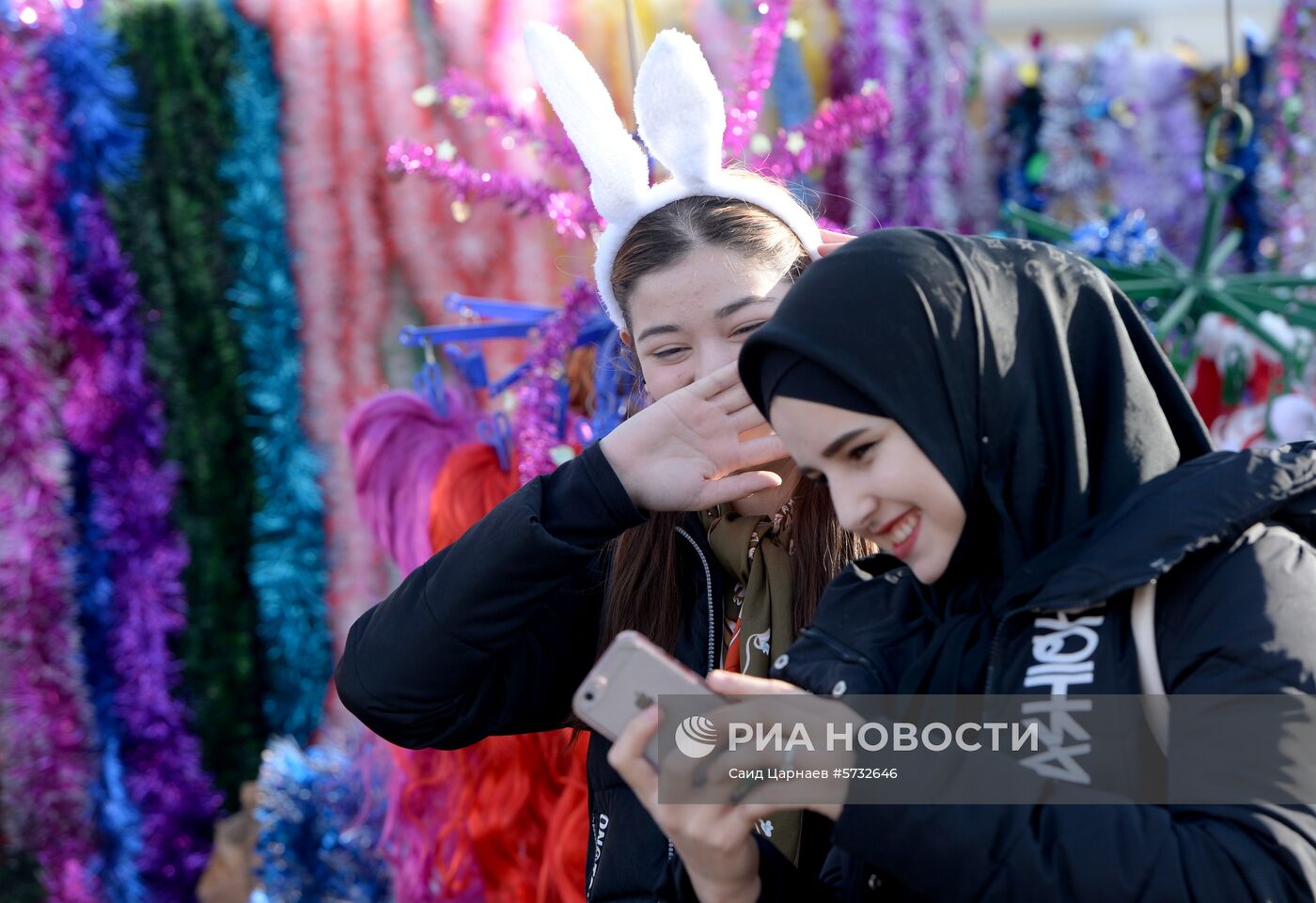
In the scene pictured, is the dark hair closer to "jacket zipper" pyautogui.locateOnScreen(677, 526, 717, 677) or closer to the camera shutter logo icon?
"jacket zipper" pyautogui.locateOnScreen(677, 526, 717, 677)

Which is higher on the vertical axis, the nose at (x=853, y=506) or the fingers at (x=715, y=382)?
the fingers at (x=715, y=382)

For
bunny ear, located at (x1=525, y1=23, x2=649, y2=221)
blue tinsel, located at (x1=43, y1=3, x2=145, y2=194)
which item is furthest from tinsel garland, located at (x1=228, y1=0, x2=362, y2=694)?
bunny ear, located at (x1=525, y1=23, x2=649, y2=221)

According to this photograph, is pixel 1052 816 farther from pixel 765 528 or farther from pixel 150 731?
pixel 150 731

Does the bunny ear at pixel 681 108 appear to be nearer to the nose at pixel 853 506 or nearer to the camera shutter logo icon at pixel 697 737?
the nose at pixel 853 506

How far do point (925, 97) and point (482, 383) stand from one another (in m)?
1.43

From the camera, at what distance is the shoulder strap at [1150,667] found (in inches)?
42.8

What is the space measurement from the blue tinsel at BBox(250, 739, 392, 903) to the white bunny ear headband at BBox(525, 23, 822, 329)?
135cm

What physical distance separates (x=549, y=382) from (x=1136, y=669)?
150 centimetres

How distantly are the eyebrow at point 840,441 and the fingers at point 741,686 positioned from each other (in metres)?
0.22

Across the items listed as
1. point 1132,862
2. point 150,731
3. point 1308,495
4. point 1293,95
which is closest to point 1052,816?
point 1132,862

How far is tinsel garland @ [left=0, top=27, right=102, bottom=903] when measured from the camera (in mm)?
2980

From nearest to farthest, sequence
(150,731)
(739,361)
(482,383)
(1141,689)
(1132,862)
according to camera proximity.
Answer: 1. (1132,862)
2. (1141,689)
3. (739,361)
4. (482,383)
5. (150,731)

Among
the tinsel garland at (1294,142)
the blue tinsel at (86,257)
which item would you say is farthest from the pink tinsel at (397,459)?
the tinsel garland at (1294,142)

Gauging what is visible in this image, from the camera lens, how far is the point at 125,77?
311 cm
